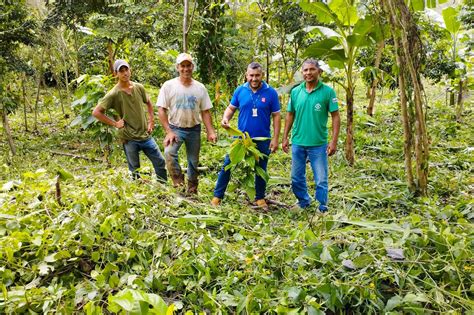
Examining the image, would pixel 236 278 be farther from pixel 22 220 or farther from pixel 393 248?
pixel 22 220

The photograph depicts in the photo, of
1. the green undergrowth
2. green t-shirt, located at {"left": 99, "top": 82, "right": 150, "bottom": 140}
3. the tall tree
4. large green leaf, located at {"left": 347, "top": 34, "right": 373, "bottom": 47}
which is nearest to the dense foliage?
the green undergrowth

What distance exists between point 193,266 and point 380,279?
104 cm

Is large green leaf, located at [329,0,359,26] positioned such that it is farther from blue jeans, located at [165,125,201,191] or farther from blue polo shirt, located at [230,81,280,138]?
blue jeans, located at [165,125,201,191]

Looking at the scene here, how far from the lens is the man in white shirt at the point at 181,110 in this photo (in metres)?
4.11

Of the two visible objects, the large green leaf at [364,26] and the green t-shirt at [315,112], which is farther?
the large green leaf at [364,26]

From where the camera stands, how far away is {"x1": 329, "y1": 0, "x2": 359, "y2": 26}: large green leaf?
5238mm

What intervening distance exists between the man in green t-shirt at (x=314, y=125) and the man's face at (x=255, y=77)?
450 millimetres

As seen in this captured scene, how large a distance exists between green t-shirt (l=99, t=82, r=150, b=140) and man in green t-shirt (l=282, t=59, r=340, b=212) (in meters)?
1.74

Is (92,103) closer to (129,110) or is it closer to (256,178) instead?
(129,110)

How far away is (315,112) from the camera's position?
3.94m

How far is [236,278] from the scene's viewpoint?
6.72ft

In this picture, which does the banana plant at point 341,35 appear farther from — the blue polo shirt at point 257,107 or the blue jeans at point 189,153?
the blue jeans at point 189,153

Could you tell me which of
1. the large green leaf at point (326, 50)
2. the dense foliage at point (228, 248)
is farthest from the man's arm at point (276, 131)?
the large green leaf at point (326, 50)

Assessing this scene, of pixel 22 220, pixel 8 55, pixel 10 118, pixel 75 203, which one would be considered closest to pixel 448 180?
pixel 75 203
